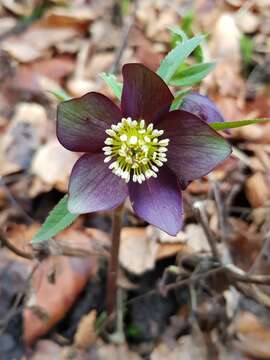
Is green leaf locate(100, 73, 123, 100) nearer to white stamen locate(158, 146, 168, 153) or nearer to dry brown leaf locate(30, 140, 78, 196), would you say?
white stamen locate(158, 146, 168, 153)

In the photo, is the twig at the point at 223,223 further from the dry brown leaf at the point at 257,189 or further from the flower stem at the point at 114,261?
the flower stem at the point at 114,261

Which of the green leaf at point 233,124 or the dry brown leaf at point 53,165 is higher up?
the green leaf at point 233,124

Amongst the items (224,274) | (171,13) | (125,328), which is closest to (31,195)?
(125,328)

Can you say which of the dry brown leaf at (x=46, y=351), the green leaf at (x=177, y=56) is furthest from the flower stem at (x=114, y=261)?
the green leaf at (x=177, y=56)

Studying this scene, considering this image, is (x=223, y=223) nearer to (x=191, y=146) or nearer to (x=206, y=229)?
(x=206, y=229)

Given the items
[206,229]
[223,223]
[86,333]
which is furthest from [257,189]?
[86,333]

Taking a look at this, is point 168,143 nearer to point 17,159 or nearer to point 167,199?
point 167,199
